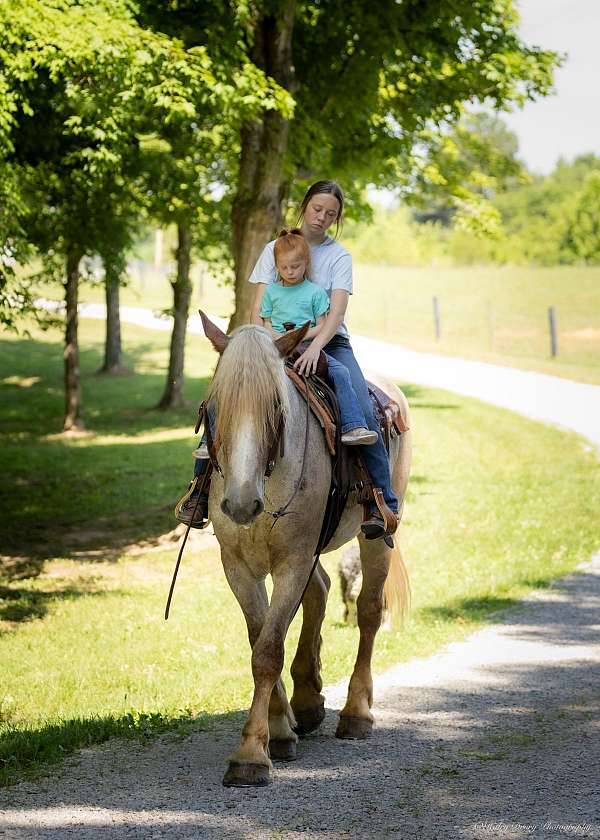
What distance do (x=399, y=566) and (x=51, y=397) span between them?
28.3 meters

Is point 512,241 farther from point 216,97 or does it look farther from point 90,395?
point 216,97

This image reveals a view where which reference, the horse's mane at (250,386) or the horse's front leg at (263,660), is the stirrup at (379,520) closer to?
the horse's front leg at (263,660)

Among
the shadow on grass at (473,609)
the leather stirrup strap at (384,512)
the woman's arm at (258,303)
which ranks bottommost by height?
the shadow on grass at (473,609)

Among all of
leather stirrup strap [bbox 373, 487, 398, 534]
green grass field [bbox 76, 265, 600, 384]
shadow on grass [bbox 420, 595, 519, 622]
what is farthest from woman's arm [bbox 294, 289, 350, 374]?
green grass field [bbox 76, 265, 600, 384]

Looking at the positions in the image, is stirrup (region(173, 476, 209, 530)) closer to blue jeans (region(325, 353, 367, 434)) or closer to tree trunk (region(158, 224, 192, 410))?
blue jeans (region(325, 353, 367, 434))

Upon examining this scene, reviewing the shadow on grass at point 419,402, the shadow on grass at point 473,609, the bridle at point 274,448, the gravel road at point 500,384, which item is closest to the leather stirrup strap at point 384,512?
the bridle at point 274,448

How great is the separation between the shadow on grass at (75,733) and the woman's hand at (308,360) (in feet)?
8.05

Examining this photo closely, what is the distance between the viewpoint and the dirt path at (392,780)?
5.29 metres

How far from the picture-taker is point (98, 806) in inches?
219

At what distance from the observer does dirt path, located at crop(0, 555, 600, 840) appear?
5293mm

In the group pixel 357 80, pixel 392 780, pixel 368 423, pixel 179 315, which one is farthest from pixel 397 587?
pixel 179 315

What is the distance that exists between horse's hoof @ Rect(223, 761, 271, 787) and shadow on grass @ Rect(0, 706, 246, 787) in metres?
1.13

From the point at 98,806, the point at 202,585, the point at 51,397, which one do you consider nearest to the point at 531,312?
the point at 51,397

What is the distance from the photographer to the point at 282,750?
20.9 ft
